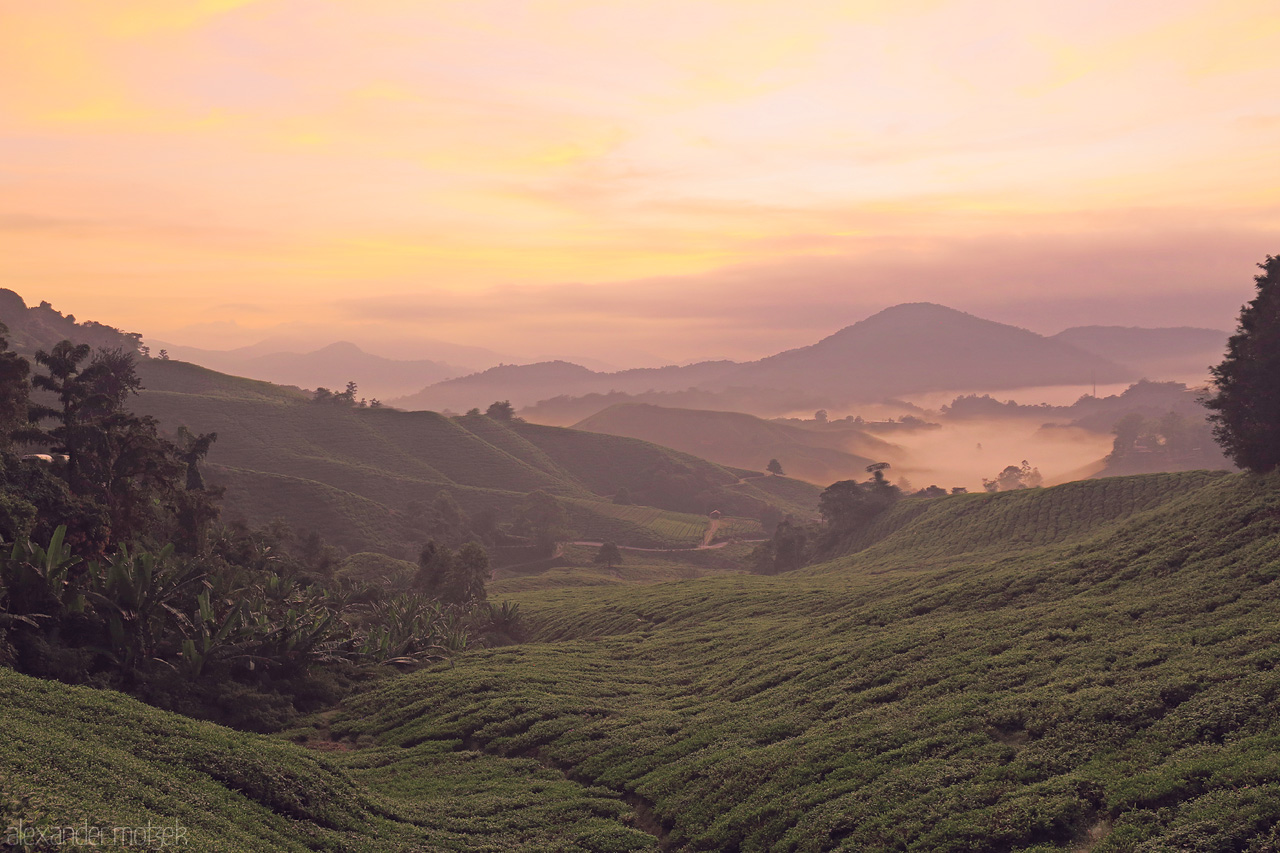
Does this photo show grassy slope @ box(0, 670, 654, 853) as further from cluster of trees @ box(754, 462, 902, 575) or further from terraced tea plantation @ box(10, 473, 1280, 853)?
cluster of trees @ box(754, 462, 902, 575)

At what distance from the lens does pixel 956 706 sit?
25922 millimetres

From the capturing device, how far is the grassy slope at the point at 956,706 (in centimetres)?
1823

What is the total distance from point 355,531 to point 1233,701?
15571 centimetres

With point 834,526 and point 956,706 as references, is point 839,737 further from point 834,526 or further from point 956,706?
point 834,526

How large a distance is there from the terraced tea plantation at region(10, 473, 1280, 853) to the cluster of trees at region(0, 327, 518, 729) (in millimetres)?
4391

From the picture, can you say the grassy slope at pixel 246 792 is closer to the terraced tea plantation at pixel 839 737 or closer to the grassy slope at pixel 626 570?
the terraced tea plantation at pixel 839 737

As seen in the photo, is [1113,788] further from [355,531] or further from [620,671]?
[355,531]

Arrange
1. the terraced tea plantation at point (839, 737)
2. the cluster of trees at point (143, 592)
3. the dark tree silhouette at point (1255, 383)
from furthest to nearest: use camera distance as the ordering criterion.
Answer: the dark tree silhouette at point (1255, 383) < the cluster of trees at point (143, 592) < the terraced tea plantation at point (839, 737)

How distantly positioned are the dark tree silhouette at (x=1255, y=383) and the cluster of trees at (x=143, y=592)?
54021 mm

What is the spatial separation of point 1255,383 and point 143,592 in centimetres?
6196

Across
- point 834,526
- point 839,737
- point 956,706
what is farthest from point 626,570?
point 956,706

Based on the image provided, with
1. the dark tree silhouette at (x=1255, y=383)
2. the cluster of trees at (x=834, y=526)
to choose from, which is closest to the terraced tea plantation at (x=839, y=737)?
the dark tree silhouette at (x=1255, y=383)

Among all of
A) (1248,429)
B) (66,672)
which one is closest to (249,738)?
(66,672)

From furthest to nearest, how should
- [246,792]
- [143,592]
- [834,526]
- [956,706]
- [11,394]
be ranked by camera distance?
[834,526] < [11,394] < [143,592] < [956,706] < [246,792]
